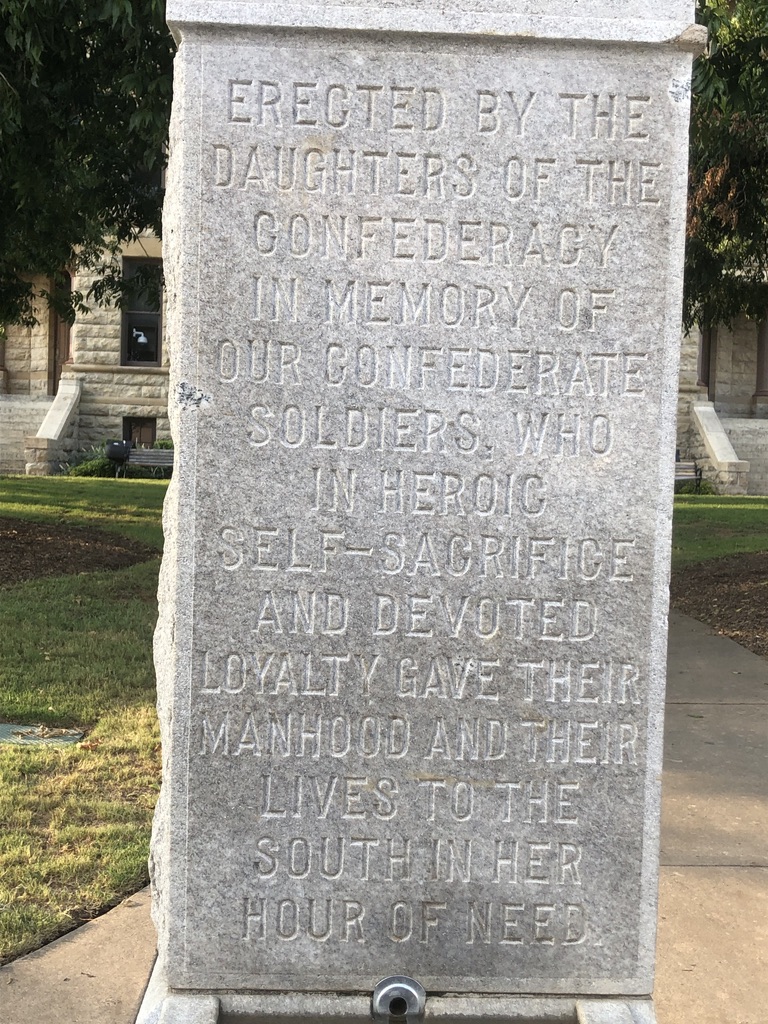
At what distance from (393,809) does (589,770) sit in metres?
0.51

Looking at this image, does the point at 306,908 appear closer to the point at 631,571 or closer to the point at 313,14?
the point at 631,571

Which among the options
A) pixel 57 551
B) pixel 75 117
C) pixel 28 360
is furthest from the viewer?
pixel 28 360

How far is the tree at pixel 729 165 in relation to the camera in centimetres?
662

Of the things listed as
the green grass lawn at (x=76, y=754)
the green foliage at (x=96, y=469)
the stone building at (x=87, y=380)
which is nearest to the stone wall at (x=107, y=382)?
the stone building at (x=87, y=380)

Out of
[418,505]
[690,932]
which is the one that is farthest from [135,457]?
[418,505]

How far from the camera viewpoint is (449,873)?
9.05 feet

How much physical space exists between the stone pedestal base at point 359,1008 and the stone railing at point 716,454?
2336 cm

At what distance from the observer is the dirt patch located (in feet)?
34.2

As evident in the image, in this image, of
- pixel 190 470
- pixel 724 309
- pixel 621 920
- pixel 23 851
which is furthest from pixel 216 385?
pixel 724 309

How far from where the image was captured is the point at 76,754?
5180 mm

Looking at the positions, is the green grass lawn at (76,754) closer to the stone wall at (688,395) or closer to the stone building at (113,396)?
the stone building at (113,396)

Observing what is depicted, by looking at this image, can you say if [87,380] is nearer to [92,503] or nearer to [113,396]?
[113,396]

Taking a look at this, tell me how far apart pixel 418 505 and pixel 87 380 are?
2512 centimetres

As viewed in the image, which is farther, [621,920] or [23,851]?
[23,851]
